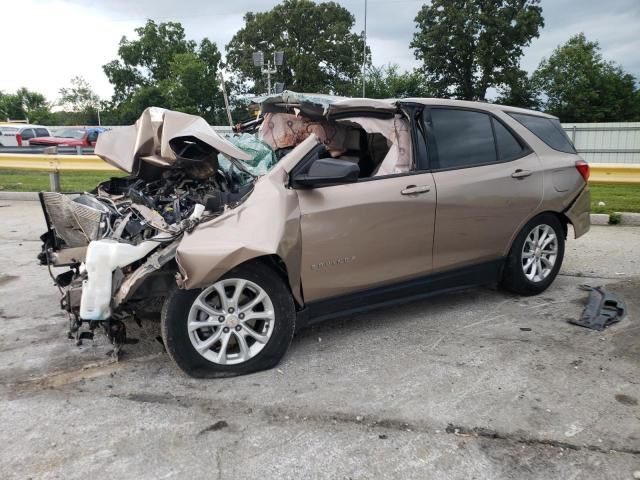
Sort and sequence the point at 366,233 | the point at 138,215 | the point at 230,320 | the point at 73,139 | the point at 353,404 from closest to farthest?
the point at 353,404
the point at 230,320
the point at 138,215
the point at 366,233
the point at 73,139

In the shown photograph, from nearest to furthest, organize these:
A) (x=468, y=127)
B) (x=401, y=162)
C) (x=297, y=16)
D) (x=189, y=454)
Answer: (x=189, y=454)
(x=401, y=162)
(x=468, y=127)
(x=297, y=16)

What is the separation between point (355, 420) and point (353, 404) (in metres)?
0.17

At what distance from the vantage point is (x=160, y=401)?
3.17m

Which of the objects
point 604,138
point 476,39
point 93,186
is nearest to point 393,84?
point 476,39

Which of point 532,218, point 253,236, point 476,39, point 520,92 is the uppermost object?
point 476,39

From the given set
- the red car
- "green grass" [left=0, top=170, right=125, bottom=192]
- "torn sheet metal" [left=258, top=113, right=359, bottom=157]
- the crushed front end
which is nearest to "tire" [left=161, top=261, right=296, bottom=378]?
the crushed front end

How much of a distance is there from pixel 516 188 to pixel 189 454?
3.37m

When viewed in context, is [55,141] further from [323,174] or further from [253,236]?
[253,236]

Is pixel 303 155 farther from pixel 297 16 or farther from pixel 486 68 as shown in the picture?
pixel 297 16

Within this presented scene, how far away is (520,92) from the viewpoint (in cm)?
4528

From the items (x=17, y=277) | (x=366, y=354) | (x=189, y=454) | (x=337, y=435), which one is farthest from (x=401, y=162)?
(x=17, y=277)

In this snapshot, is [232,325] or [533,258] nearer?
[232,325]

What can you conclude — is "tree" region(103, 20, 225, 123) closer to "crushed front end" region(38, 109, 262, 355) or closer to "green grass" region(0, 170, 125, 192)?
"green grass" region(0, 170, 125, 192)

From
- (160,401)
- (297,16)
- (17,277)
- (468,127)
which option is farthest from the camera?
(297,16)
